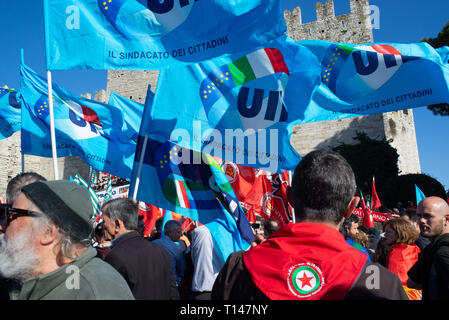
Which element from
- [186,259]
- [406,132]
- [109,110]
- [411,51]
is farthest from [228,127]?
[406,132]

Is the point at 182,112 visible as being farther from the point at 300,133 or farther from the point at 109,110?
the point at 300,133

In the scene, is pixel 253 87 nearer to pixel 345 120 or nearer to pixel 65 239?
pixel 65 239

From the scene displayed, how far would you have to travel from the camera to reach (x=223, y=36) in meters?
4.00

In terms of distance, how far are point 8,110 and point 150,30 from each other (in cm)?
470

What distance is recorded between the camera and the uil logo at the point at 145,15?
12.8ft

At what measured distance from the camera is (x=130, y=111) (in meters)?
6.40

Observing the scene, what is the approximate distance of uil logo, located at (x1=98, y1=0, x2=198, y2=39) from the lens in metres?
3.91

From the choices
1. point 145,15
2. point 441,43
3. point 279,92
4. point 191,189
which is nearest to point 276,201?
point 279,92

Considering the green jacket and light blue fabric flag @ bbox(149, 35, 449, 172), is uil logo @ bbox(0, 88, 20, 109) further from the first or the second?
the green jacket

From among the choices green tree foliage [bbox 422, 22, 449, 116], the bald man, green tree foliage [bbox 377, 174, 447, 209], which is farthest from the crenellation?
the bald man

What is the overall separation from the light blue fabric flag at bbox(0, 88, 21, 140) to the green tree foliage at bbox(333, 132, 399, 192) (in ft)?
48.9

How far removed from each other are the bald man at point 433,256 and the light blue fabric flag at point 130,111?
4.75m

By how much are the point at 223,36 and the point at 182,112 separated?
1236mm
